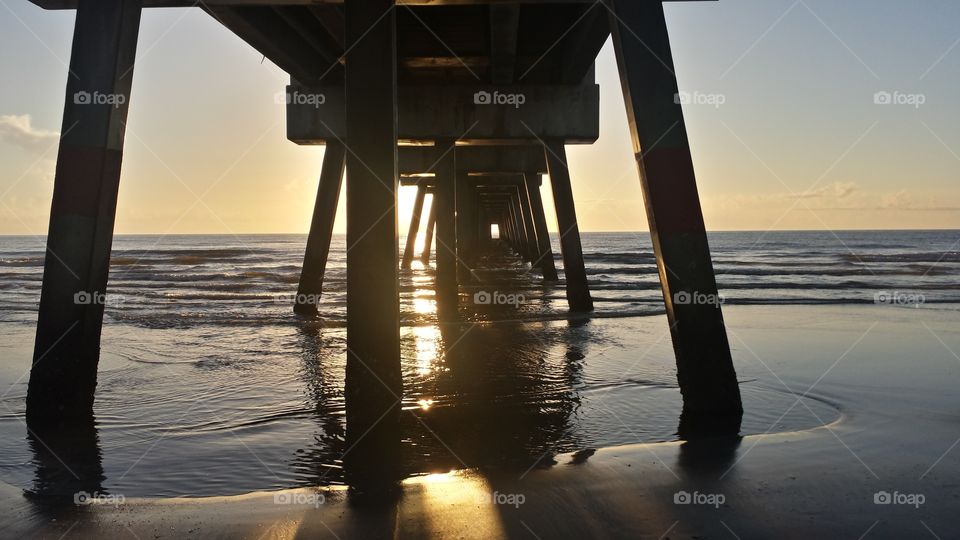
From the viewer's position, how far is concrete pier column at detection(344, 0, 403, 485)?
4.62m

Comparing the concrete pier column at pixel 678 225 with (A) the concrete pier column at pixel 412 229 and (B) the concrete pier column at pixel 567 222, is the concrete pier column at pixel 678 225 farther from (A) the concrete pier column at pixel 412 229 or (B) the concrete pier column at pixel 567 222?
(A) the concrete pier column at pixel 412 229

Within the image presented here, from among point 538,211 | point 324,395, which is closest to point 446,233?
point 324,395

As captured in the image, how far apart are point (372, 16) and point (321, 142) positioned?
7.34 meters

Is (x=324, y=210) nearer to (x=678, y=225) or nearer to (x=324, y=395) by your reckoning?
(x=324, y=395)

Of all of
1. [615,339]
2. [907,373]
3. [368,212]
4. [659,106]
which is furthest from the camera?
[615,339]

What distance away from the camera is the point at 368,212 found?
464 centimetres

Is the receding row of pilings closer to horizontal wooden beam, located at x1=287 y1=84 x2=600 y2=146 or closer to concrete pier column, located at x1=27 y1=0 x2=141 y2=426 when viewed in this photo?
concrete pier column, located at x1=27 y1=0 x2=141 y2=426

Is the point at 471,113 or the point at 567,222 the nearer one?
the point at 471,113

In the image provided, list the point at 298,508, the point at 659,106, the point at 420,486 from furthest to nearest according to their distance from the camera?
the point at 659,106 < the point at 420,486 < the point at 298,508

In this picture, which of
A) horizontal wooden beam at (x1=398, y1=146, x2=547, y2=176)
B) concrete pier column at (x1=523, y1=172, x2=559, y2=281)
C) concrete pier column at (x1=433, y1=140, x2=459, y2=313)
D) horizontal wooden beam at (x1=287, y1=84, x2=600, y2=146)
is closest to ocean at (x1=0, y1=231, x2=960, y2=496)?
concrete pier column at (x1=433, y1=140, x2=459, y2=313)

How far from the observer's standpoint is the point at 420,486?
11.9 feet

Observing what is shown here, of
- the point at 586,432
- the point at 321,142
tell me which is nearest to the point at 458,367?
the point at 586,432

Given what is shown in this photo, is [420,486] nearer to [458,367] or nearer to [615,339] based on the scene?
[458,367]

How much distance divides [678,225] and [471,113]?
7.06 m
